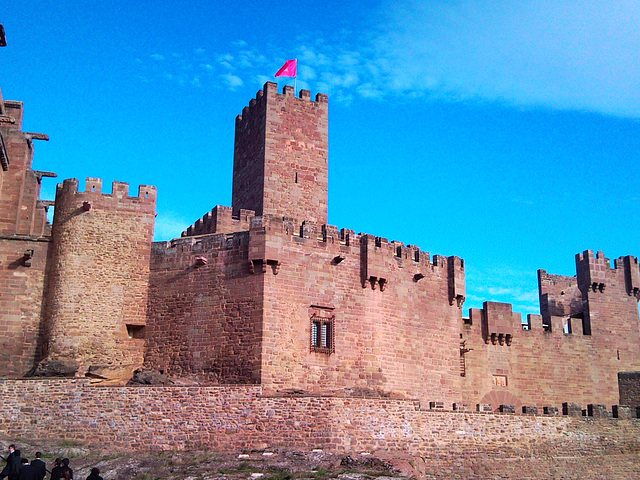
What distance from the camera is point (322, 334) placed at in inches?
1101

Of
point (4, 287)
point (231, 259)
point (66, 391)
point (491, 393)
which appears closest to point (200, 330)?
point (231, 259)

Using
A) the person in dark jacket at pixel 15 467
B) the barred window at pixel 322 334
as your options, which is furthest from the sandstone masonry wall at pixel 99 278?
the person in dark jacket at pixel 15 467

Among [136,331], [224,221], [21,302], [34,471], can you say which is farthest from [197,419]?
[224,221]

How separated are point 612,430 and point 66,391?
65.0 feet

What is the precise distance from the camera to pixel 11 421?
78.5 ft

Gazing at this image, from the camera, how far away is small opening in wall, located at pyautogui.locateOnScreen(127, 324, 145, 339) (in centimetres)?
2842

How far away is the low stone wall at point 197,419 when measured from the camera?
77.8 ft

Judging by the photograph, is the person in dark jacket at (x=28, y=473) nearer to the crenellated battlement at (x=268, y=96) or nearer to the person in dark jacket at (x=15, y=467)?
the person in dark jacket at (x=15, y=467)

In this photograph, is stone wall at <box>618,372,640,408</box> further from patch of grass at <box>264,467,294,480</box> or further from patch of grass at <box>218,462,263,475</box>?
patch of grass at <box>218,462,263,475</box>

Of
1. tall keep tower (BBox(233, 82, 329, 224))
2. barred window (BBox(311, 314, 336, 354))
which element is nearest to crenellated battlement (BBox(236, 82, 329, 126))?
→ tall keep tower (BBox(233, 82, 329, 224))

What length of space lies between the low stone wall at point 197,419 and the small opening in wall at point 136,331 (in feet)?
13.4

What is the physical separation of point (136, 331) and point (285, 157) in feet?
31.8

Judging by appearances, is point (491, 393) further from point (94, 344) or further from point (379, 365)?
point (94, 344)

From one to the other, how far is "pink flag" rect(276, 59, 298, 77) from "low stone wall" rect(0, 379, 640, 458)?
1502 centimetres
